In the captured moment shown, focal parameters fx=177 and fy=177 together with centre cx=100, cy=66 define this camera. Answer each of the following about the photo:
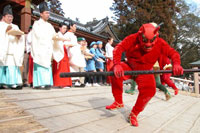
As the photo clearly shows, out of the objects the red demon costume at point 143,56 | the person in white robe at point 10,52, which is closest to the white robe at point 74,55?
the person in white robe at point 10,52

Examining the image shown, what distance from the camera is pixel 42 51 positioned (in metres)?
4.61

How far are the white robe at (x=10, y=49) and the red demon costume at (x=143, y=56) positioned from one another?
8.80 feet

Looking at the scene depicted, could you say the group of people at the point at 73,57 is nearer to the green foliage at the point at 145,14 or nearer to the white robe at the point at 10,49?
the white robe at the point at 10,49

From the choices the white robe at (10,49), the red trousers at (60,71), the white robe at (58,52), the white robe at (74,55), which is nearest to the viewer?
the white robe at (10,49)

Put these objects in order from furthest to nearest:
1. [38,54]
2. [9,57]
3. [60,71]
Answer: [60,71] < [38,54] < [9,57]

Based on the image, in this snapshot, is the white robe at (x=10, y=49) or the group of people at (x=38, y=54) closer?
the white robe at (x=10, y=49)

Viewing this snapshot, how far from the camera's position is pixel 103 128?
2434mm

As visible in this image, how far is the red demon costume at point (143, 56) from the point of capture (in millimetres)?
2654

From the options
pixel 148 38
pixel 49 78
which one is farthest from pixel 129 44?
pixel 49 78

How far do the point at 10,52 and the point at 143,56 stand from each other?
10.6 feet

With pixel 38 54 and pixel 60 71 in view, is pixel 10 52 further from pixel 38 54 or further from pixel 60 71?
pixel 60 71

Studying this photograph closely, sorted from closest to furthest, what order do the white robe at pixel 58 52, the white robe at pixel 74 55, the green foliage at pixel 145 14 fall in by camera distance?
1. the white robe at pixel 58 52
2. the white robe at pixel 74 55
3. the green foliage at pixel 145 14

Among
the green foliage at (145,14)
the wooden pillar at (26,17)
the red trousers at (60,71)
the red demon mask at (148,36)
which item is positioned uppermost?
the green foliage at (145,14)

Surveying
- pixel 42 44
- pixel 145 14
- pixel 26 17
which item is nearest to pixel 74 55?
pixel 42 44
